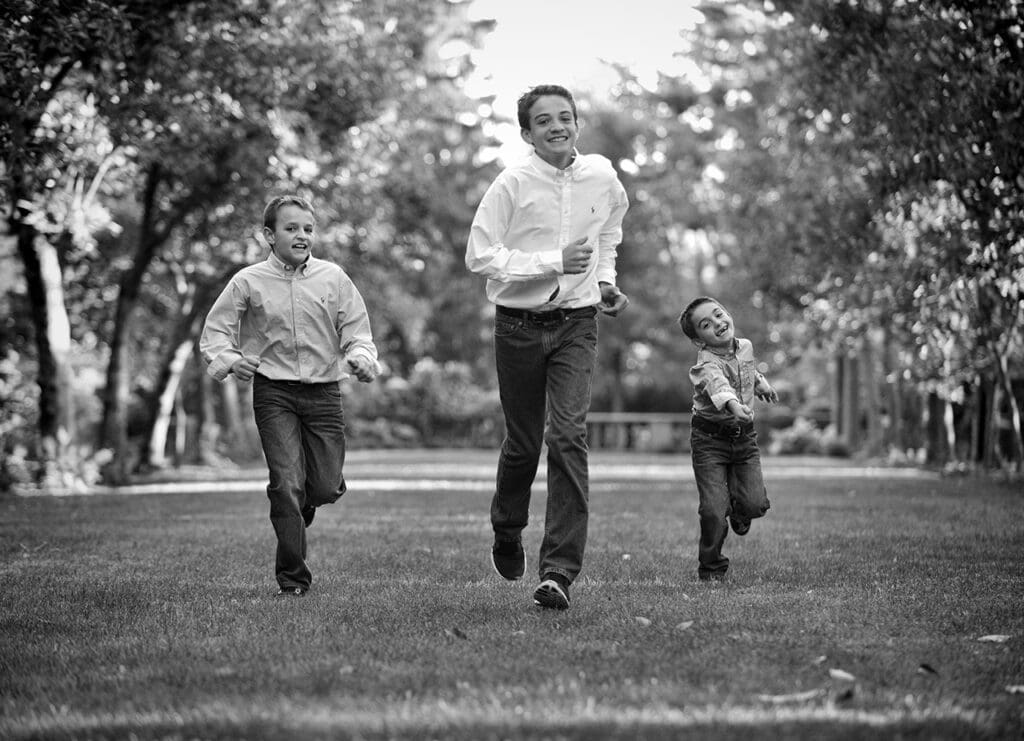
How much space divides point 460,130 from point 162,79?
14.8 metres

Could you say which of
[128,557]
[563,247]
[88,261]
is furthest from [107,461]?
[563,247]

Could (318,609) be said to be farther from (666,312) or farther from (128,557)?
(666,312)

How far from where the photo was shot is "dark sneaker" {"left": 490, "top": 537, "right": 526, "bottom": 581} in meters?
6.76

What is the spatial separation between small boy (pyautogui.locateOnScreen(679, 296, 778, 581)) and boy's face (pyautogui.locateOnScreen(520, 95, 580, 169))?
1347 millimetres

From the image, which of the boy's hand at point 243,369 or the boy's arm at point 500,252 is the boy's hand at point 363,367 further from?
the boy's arm at point 500,252

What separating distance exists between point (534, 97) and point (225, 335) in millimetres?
1960

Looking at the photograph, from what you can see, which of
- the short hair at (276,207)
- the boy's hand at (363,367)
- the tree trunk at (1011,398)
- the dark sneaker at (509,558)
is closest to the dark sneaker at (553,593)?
the dark sneaker at (509,558)

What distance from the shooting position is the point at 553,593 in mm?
5824

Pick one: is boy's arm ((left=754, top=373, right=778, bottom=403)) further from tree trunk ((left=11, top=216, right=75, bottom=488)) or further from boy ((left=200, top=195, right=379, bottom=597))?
tree trunk ((left=11, top=216, right=75, bottom=488))

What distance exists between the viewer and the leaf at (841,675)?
14.2 ft

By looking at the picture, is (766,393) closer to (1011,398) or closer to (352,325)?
(352,325)

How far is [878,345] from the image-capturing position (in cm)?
2803

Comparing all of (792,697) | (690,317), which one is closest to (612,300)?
(690,317)

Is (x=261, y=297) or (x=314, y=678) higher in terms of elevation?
(x=261, y=297)
